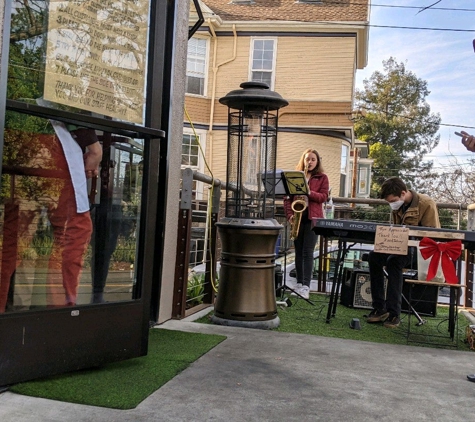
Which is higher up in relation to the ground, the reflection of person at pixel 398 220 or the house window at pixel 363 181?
the house window at pixel 363 181

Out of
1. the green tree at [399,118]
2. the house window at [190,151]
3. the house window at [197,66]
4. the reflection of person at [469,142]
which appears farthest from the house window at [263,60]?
the green tree at [399,118]

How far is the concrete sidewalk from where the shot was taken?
2982 millimetres

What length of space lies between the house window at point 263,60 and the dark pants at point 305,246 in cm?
1114

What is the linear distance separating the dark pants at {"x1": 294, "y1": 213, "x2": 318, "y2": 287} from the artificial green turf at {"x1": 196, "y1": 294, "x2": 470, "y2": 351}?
471 millimetres

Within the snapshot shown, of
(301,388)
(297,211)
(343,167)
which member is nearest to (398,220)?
(297,211)

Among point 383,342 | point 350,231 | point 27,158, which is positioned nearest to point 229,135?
point 350,231

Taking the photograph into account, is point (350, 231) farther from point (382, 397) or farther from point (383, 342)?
point (382, 397)

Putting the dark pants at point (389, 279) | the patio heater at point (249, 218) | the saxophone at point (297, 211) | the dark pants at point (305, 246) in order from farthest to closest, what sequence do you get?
the dark pants at point (305, 246), the saxophone at point (297, 211), the dark pants at point (389, 279), the patio heater at point (249, 218)

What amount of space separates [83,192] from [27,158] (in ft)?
1.33

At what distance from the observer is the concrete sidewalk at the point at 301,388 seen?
2.98 meters

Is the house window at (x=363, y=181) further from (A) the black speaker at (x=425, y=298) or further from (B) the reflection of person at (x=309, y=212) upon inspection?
(A) the black speaker at (x=425, y=298)

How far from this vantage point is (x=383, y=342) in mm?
5246

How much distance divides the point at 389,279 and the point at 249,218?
153 cm

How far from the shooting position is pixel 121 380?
11.3 ft
